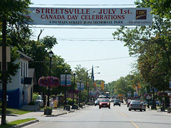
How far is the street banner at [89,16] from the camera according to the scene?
31188mm

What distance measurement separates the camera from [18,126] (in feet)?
71.9

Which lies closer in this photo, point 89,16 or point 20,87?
point 89,16

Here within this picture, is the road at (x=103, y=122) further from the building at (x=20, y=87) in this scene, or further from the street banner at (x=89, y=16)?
the building at (x=20, y=87)

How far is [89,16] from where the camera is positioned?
3119 centimetres

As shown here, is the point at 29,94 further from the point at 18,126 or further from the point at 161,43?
the point at 18,126

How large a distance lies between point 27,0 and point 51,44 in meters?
65.8

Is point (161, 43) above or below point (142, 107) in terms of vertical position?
above

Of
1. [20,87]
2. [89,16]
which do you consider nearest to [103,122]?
[89,16]

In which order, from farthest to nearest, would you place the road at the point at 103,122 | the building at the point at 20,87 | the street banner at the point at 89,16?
the building at the point at 20,87 → the street banner at the point at 89,16 → the road at the point at 103,122

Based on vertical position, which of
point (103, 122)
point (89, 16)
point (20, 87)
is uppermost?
point (89, 16)

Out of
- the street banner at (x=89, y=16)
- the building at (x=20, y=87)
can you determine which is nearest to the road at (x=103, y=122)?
the street banner at (x=89, y=16)

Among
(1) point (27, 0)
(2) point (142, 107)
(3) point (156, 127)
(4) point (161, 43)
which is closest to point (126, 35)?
(4) point (161, 43)

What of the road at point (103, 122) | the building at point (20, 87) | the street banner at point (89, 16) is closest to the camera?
the road at point (103, 122)

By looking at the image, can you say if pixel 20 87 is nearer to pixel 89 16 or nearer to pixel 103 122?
pixel 89 16
